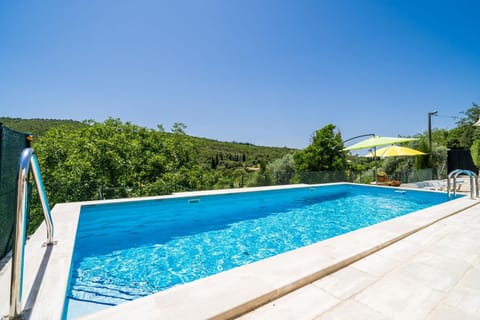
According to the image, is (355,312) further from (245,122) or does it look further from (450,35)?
(245,122)

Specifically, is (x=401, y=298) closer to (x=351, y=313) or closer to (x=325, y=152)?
(x=351, y=313)

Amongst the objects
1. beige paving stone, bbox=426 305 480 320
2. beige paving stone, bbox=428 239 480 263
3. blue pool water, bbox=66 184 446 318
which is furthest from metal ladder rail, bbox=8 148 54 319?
beige paving stone, bbox=428 239 480 263

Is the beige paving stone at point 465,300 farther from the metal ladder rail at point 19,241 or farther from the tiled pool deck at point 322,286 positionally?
the metal ladder rail at point 19,241

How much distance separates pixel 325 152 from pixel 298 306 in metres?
14.8

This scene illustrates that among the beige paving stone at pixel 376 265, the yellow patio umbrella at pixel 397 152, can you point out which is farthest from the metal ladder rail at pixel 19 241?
the yellow patio umbrella at pixel 397 152

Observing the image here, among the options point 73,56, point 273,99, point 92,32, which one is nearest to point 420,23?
point 273,99

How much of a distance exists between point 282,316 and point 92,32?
43.6 ft

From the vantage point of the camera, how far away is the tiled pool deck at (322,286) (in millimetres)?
1755

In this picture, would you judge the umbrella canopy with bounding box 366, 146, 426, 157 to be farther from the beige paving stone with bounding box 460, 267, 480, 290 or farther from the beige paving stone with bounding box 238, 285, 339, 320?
the beige paving stone with bounding box 238, 285, 339, 320

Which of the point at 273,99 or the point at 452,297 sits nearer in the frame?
the point at 452,297

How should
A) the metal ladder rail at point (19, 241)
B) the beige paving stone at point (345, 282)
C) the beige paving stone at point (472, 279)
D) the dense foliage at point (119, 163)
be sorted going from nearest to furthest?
1. the metal ladder rail at point (19, 241)
2. the beige paving stone at point (345, 282)
3. the beige paving stone at point (472, 279)
4. the dense foliage at point (119, 163)

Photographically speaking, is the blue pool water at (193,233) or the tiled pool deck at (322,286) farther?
the blue pool water at (193,233)

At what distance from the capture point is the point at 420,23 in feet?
35.8

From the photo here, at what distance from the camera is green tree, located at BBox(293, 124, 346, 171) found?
15.6 metres
